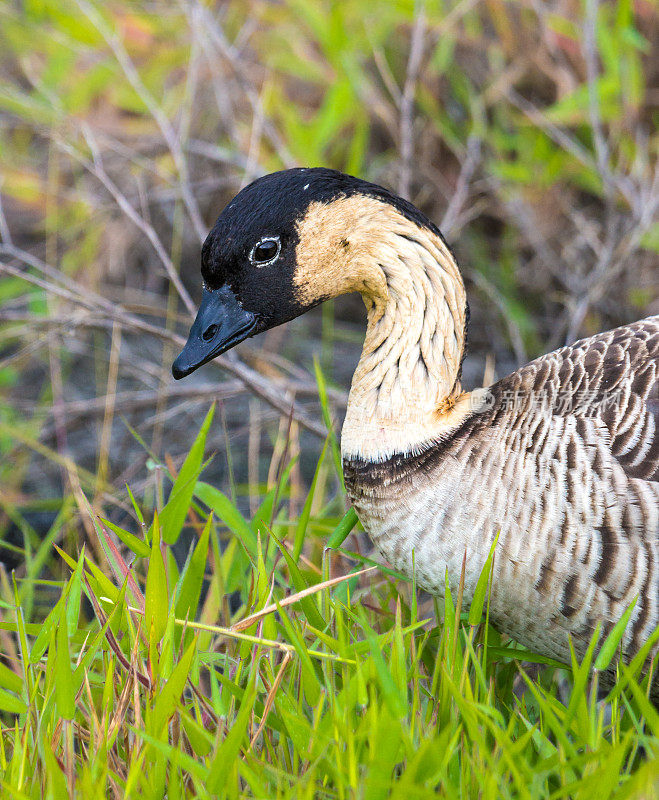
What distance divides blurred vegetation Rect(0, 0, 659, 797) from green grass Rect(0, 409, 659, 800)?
2.63ft

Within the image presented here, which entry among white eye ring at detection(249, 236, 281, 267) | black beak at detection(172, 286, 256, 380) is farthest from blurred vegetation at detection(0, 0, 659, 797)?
white eye ring at detection(249, 236, 281, 267)

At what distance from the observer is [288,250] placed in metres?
2.25

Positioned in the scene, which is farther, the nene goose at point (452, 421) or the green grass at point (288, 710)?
the nene goose at point (452, 421)

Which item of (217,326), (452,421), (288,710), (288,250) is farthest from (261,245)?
(288,710)

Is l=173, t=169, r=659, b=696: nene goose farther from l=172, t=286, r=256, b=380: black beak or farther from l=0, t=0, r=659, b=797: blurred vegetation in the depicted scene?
l=0, t=0, r=659, b=797: blurred vegetation

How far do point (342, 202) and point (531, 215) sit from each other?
2.42 m

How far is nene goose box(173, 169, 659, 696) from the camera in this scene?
199 cm

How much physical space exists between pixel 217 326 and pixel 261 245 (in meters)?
0.25

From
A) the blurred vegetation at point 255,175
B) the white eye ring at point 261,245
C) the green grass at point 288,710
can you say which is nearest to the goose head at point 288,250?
the white eye ring at point 261,245

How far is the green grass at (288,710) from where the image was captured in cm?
162

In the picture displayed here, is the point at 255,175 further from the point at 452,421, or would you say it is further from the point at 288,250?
the point at 452,421

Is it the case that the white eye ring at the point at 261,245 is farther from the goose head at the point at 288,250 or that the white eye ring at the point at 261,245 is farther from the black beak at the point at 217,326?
the black beak at the point at 217,326

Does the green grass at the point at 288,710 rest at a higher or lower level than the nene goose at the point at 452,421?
lower

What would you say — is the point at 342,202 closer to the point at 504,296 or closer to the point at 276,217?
the point at 276,217
